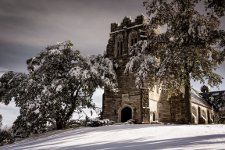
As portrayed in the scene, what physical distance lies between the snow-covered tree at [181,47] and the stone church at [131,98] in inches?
293

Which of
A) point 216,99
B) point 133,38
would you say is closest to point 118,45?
point 133,38

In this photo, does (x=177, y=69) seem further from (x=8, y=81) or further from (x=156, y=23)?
(x=8, y=81)

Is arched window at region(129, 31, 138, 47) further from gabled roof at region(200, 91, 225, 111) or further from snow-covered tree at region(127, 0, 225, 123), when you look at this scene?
gabled roof at region(200, 91, 225, 111)

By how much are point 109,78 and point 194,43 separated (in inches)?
495

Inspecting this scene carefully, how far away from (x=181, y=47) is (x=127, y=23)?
628 inches

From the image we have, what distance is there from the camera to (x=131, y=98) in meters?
30.0

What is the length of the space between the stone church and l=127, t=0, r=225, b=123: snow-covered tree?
293 inches

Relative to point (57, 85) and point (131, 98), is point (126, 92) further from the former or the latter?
point (57, 85)

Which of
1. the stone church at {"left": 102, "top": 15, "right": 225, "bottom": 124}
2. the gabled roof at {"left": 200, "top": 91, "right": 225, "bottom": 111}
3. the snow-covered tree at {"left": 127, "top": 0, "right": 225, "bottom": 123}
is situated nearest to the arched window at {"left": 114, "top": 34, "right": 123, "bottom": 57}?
the stone church at {"left": 102, "top": 15, "right": 225, "bottom": 124}

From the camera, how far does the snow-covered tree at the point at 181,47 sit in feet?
63.7

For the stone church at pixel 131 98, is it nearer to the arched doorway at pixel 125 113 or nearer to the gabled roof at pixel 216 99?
the arched doorway at pixel 125 113

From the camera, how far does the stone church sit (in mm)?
29094

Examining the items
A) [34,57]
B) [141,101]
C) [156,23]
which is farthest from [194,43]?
[34,57]

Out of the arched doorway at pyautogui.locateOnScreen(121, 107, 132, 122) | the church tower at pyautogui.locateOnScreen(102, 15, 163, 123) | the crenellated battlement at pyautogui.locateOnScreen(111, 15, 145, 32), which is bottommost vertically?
the arched doorway at pyautogui.locateOnScreen(121, 107, 132, 122)
